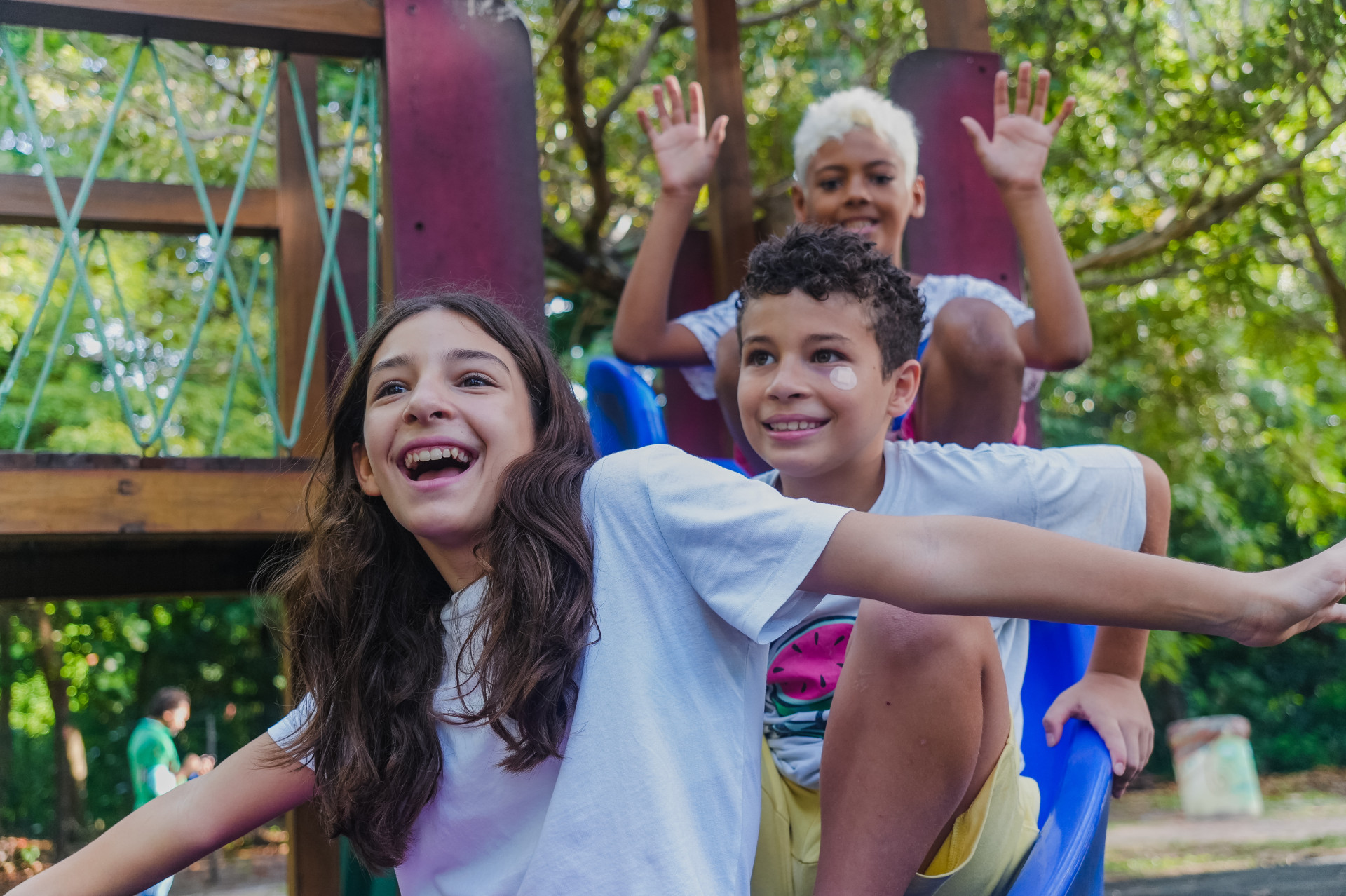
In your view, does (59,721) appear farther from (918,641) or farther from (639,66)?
(918,641)

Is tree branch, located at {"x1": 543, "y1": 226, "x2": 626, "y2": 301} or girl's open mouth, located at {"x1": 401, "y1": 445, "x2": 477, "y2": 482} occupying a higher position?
tree branch, located at {"x1": 543, "y1": 226, "x2": 626, "y2": 301}

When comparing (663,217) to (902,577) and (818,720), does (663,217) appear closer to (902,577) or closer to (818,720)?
(818,720)

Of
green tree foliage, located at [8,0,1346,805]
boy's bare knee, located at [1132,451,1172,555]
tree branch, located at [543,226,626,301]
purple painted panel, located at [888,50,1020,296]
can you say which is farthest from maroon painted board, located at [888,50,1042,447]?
tree branch, located at [543,226,626,301]

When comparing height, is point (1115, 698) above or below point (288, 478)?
below

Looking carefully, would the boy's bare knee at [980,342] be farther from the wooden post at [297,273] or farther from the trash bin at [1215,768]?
the trash bin at [1215,768]

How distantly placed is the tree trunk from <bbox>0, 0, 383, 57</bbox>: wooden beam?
895cm

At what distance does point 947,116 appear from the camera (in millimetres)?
2900

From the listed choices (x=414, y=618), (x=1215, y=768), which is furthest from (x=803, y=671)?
(x=1215, y=768)

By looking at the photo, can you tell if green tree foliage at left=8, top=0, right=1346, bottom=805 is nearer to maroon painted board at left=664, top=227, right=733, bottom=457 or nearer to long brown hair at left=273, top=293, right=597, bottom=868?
maroon painted board at left=664, top=227, right=733, bottom=457

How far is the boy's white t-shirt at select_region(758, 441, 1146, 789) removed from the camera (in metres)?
1.52

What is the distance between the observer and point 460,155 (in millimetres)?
2234

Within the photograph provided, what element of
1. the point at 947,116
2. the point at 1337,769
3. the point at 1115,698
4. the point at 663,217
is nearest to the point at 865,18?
the point at 947,116

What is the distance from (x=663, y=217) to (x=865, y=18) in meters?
4.90

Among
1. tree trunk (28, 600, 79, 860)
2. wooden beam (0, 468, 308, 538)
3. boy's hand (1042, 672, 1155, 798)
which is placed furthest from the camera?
tree trunk (28, 600, 79, 860)
